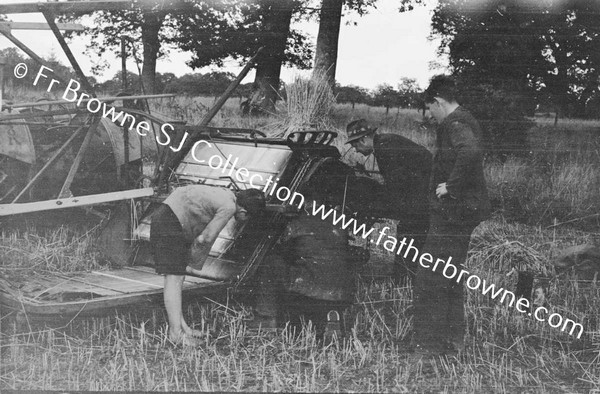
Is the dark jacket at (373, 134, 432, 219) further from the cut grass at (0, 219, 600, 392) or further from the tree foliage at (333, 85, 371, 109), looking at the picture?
the cut grass at (0, 219, 600, 392)

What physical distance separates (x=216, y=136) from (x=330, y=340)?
6.05 feet

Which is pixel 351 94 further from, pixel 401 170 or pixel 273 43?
pixel 401 170

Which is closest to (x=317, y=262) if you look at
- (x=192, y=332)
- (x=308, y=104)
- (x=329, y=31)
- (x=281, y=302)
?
(x=281, y=302)

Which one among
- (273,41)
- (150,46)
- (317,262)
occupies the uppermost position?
(273,41)

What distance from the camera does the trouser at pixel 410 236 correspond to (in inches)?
210

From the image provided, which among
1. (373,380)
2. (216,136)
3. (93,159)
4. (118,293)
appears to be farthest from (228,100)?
(373,380)

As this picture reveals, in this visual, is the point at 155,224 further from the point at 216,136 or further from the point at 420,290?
the point at 420,290

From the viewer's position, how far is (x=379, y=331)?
4.55m

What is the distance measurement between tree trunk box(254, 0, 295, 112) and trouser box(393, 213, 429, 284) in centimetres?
151

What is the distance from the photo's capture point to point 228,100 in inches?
199

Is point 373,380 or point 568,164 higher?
point 568,164

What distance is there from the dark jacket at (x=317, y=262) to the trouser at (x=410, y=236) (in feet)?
3.57

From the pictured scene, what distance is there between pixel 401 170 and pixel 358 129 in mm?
521

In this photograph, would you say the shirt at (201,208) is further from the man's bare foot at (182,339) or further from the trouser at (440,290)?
the trouser at (440,290)
